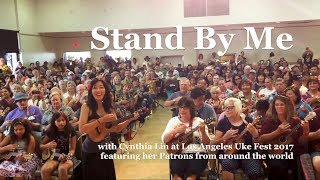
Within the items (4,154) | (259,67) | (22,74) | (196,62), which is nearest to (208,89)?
(196,62)

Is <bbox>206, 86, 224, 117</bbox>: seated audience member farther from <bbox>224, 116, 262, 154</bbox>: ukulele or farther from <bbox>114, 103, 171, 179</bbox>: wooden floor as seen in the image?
<bbox>224, 116, 262, 154</bbox>: ukulele

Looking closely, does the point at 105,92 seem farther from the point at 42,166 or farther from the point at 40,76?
the point at 40,76

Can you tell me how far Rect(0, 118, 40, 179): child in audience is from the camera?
10.0 ft

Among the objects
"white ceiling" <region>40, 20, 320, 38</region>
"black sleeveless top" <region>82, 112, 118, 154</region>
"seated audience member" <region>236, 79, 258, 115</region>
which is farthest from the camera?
"white ceiling" <region>40, 20, 320, 38</region>

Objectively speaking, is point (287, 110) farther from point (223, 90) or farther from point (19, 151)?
point (19, 151)

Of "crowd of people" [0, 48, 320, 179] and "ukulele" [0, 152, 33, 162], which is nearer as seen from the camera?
"crowd of people" [0, 48, 320, 179]

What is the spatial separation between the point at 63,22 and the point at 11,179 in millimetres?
2898

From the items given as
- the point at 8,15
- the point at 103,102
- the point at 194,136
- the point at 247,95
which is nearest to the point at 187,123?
the point at 194,136

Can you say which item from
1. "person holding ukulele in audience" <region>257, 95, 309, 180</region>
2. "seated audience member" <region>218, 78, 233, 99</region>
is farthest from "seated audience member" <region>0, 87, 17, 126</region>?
"person holding ukulele in audience" <region>257, 95, 309, 180</region>

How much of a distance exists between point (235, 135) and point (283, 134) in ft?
1.34

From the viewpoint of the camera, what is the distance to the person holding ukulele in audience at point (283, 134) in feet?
9.07

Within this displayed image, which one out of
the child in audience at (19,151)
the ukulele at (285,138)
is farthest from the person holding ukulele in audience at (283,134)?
the child in audience at (19,151)

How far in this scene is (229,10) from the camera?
17.8 ft

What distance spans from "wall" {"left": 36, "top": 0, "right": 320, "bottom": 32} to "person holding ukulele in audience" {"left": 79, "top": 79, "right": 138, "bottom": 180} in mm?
1084
